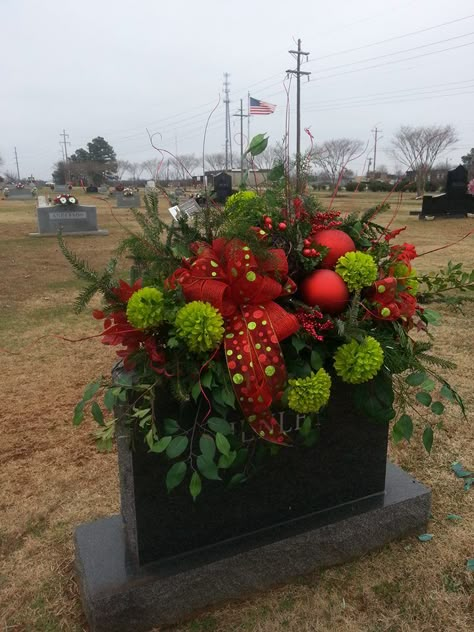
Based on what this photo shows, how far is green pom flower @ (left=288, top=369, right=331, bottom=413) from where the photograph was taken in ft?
5.71

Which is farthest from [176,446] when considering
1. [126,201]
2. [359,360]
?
[126,201]

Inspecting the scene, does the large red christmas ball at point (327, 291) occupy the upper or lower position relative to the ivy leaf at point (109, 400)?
upper

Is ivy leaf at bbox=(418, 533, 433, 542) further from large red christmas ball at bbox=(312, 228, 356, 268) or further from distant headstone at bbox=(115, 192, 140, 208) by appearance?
distant headstone at bbox=(115, 192, 140, 208)

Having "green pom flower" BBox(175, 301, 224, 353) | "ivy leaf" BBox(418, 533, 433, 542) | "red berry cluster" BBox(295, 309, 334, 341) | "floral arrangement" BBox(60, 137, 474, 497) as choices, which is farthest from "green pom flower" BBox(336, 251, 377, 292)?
"ivy leaf" BBox(418, 533, 433, 542)

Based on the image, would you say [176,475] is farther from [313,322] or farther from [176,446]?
[313,322]

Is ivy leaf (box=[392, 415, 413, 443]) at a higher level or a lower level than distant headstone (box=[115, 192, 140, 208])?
higher

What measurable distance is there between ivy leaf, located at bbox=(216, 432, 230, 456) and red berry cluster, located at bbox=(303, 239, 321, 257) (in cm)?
68

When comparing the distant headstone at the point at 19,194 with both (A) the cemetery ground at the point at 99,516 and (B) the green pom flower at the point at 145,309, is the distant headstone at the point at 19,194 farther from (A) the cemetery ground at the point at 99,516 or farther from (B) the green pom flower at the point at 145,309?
(B) the green pom flower at the point at 145,309

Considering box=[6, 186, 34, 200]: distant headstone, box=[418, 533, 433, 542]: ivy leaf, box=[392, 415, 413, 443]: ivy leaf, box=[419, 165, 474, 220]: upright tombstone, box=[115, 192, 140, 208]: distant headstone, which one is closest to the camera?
box=[392, 415, 413, 443]: ivy leaf

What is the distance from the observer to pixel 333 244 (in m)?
1.93

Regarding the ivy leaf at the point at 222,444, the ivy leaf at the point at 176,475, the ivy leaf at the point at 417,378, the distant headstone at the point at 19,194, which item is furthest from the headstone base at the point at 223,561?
the distant headstone at the point at 19,194

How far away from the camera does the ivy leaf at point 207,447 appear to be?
1658mm

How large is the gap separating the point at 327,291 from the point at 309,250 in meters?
0.16

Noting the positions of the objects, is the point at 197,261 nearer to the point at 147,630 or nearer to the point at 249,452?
the point at 249,452
